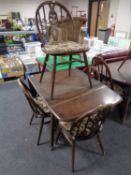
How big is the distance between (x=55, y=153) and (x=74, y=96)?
741 mm

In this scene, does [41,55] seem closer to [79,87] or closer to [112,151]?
[79,87]

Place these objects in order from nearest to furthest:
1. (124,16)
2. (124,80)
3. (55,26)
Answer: (55,26)
(124,80)
(124,16)

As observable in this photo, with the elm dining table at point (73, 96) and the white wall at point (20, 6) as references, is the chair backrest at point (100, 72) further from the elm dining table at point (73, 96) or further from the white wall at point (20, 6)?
the white wall at point (20, 6)

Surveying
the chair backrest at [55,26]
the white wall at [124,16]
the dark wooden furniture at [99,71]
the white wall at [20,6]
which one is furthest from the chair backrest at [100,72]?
the white wall at [20,6]

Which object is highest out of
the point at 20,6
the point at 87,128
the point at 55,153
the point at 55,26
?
the point at 20,6

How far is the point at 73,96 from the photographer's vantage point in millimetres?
1440

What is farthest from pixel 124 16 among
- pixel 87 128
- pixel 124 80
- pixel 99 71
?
pixel 87 128

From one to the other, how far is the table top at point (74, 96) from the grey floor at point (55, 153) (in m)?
0.69

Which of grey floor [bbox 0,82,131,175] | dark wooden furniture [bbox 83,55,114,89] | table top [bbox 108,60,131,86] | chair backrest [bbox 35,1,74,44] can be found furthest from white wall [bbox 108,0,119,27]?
grey floor [bbox 0,82,131,175]

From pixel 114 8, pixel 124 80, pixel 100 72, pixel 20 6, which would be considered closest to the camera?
pixel 124 80

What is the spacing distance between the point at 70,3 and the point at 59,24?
6.60m

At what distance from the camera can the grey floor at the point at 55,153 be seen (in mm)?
1517

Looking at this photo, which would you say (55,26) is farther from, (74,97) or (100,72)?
(100,72)

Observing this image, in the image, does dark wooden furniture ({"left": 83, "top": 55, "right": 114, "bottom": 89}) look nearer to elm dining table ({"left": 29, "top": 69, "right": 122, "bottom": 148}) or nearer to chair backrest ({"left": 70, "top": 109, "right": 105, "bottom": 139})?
elm dining table ({"left": 29, "top": 69, "right": 122, "bottom": 148})
